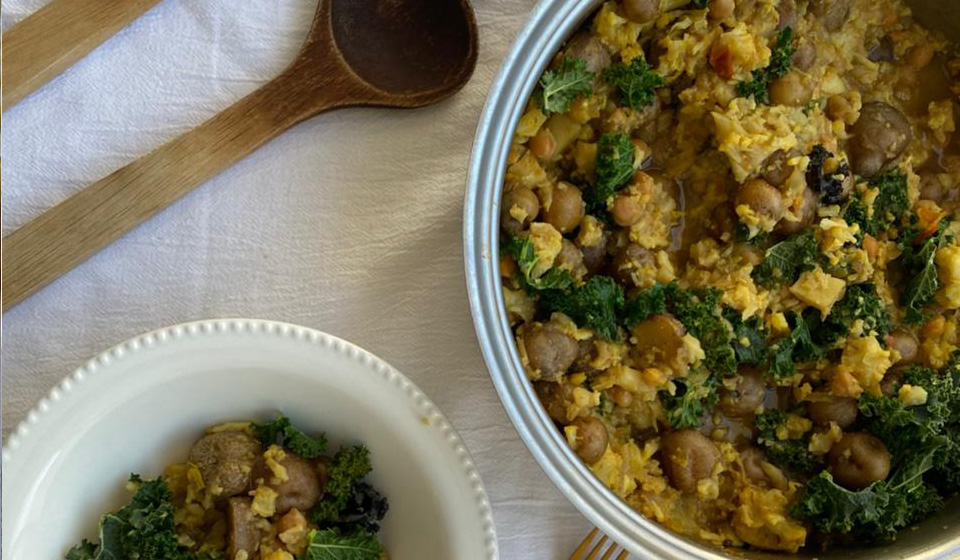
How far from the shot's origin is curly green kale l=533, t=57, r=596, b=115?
68.6 inches

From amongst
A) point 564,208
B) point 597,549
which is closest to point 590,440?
point 597,549

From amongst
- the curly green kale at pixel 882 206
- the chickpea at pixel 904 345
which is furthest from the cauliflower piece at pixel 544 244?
the chickpea at pixel 904 345

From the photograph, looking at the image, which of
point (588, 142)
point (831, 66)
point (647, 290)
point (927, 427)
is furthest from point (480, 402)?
point (831, 66)

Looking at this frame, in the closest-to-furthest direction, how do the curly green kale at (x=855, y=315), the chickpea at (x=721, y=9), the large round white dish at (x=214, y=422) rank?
the large round white dish at (x=214, y=422), the chickpea at (x=721, y=9), the curly green kale at (x=855, y=315)

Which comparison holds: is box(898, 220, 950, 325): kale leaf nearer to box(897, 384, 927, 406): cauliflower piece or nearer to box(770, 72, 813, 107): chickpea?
box(897, 384, 927, 406): cauliflower piece

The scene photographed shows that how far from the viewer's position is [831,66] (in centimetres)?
201

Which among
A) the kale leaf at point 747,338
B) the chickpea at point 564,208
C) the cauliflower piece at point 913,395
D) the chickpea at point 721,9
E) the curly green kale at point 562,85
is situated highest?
the chickpea at point 721,9

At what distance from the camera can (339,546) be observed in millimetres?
1820

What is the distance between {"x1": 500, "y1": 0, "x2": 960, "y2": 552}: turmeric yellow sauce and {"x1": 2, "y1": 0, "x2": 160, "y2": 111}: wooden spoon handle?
955 millimetres

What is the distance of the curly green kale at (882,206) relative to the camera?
77.6 inches

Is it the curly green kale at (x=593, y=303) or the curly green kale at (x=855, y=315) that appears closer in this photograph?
the curly green kale at (x=593, y=303)

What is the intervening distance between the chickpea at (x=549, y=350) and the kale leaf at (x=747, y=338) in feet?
1.18

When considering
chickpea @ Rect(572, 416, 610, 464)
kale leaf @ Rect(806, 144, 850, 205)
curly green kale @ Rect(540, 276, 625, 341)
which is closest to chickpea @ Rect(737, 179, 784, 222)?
kale leaf @ Rect(806, 144, 850, 205)

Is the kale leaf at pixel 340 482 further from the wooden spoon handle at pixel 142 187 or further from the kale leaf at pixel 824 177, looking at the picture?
the kale leaf at pixel 824 177
